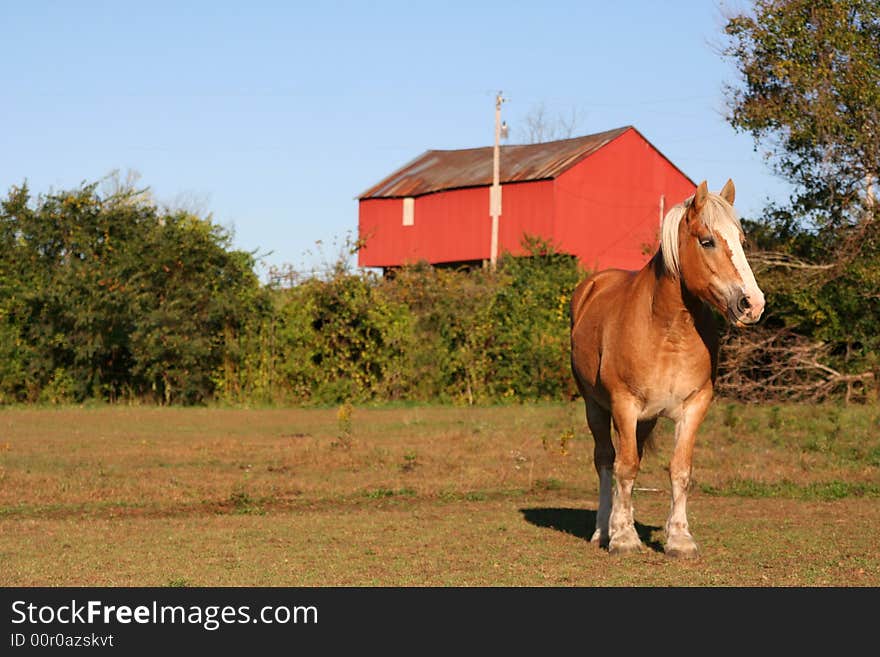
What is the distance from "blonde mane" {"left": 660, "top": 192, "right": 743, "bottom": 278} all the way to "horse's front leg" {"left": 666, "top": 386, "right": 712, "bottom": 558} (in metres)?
0.98

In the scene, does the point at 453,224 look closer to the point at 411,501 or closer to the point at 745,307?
the point at 411,501

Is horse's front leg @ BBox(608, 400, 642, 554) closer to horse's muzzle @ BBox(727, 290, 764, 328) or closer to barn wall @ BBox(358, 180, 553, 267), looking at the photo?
horse's muzzle @ BBox(727, 290, 764, 328)

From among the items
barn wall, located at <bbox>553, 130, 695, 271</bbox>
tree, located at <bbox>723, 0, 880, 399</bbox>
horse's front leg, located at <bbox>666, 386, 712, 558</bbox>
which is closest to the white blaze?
horse's front leg, located at <bbox>666, 386, 712, 558</bbox>

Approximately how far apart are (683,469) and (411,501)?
4469 mm

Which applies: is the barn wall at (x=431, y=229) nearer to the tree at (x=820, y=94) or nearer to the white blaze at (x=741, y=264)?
the tree at (x=820, y=94)

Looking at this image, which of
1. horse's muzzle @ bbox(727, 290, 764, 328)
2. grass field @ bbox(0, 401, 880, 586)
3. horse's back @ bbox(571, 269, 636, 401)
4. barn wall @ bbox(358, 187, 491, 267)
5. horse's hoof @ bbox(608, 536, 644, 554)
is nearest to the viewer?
horse's muzzle @ bbox(727, 290, 764, 328)

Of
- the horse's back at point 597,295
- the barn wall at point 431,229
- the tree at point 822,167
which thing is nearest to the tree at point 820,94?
the tree at point 822,167

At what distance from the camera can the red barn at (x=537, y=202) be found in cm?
4234

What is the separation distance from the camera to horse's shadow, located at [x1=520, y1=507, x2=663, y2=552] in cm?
996

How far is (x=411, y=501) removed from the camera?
41.3 feet

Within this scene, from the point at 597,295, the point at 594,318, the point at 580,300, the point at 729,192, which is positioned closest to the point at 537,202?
the point at 580,300

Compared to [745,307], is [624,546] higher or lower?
lower
